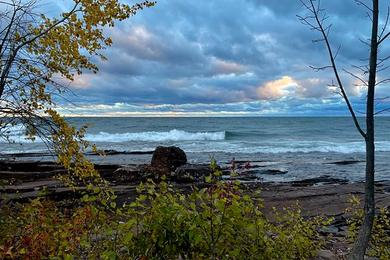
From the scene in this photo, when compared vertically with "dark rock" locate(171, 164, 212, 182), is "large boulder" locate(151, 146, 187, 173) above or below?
above

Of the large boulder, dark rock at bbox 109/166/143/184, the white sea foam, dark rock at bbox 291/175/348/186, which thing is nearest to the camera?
dark rock at bbox 291/175/348/186

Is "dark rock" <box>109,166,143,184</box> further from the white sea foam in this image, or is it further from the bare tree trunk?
the white sea foam

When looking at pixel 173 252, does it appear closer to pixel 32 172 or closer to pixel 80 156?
pixel 80 156

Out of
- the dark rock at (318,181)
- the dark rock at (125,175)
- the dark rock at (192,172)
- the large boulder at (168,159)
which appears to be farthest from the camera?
the large boulder at (168,159)

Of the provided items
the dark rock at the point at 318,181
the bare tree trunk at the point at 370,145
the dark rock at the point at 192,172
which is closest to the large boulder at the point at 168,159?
the dark rock at the point at 192,172

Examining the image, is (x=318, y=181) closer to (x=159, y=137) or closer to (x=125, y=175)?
(x=125, y=175)

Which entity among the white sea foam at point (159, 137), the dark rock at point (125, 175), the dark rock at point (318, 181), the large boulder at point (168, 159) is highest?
the white sea foam at point (159, 137)

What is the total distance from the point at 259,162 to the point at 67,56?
2734 centimetres

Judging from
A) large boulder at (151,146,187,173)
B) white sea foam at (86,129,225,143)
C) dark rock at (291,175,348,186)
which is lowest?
dark rock at (291,175,348,186)

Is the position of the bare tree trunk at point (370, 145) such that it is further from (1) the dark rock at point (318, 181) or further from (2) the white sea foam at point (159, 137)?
(2) the white sea foam at point (159, 137)

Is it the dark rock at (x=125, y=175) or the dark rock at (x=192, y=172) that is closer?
the dark rock at (x=125, y=175)

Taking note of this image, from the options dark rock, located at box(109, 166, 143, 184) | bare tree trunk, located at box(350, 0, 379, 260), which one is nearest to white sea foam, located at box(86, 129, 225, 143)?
dark rock, located at box(109, 166, 143, 184)

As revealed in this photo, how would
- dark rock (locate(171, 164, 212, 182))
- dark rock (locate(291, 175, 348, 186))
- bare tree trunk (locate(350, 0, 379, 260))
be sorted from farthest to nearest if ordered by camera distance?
1. dark rock (locate(171, 164, 212, 182))
2. dark rock (locate(291, 175, 348, 186))
3. bare tree trunk (locate(350, 0, 379, 260))

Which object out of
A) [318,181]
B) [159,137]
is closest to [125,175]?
[318,181]
